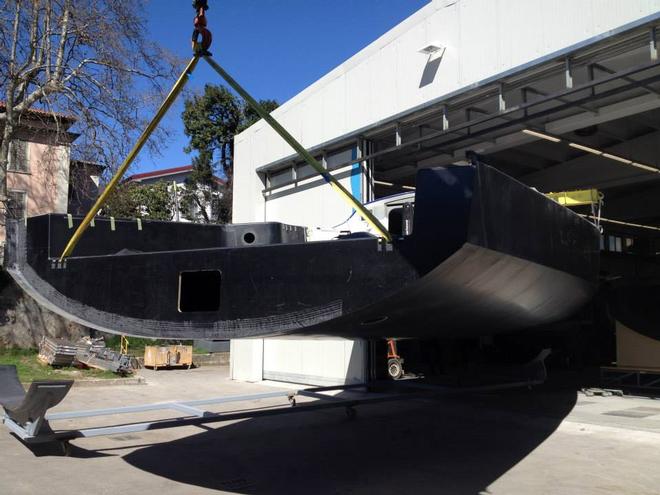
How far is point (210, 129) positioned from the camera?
25172 millimetres

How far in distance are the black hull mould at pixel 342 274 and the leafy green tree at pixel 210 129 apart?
70.3 ft

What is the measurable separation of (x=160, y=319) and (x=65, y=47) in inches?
488

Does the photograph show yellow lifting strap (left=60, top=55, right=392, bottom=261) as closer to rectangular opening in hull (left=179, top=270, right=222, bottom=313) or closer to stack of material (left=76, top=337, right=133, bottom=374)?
rectangular opening in hull (left=179, top=270, right=222, bottom=313)

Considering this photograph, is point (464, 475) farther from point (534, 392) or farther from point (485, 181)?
point (534, 392)

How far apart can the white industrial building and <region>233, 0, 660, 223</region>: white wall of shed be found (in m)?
0.02

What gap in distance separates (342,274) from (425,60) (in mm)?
5753

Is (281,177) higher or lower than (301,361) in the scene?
higher

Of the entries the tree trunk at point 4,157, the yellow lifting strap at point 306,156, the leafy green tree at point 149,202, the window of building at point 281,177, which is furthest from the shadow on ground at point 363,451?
the leafy green tree at point 149,202

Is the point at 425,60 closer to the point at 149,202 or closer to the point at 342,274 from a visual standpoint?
the point at 342,274

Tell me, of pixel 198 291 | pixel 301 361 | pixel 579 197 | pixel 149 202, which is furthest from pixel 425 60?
pixel 149 202

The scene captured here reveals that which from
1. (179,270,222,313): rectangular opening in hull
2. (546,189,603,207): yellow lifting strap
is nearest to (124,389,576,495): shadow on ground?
(179,270,222,313): rectangular opening in hull

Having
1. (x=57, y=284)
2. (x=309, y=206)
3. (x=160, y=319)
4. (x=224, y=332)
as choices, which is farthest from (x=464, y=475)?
(x=309, y=206)

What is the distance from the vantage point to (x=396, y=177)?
1131cm

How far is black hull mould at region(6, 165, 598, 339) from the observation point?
111 inches
